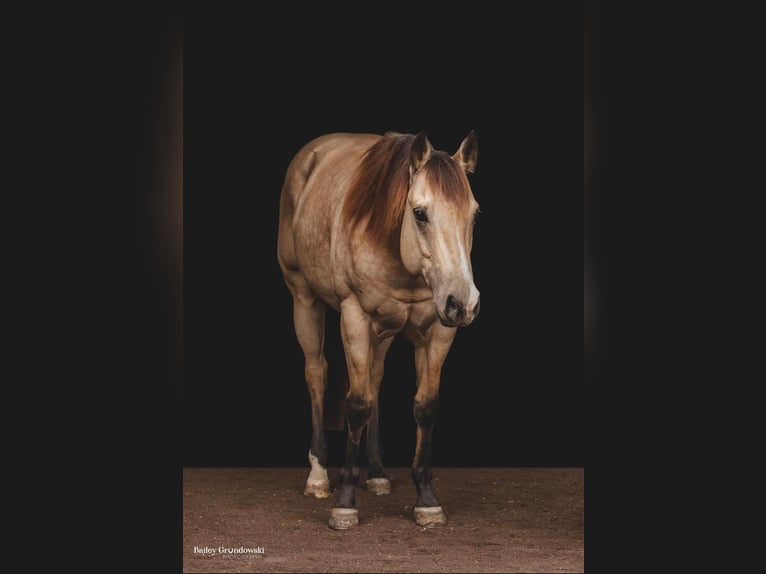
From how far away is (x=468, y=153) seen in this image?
630cm

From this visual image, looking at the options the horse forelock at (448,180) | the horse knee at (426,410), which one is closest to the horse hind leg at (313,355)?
the horse knee at (426,410)

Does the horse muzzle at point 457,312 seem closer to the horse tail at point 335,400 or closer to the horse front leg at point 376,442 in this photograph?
the horse front leg at point 376,442

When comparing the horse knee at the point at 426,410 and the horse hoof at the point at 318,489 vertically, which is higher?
the horse knee at the point at 426,410

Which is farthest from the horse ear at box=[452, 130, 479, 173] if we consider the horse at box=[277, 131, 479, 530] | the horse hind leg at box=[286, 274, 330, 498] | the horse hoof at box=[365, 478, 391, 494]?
the horse hoof at box=[365, 478, 391, 494]

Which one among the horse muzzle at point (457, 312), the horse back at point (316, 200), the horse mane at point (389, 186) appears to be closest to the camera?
the horse muzzle at point (457, 312)

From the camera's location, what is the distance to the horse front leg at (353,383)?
660 cm

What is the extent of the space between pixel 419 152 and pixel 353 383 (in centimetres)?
131

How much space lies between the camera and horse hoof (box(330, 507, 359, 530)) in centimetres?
659

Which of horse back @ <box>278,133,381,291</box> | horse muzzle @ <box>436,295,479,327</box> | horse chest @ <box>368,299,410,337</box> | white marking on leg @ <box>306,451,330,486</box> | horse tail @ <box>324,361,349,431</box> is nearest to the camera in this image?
horse muzzle @ <box>436,295,479,327</box>

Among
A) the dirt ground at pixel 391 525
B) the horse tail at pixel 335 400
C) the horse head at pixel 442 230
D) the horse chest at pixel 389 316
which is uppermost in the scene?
the horse head at pixel 442 230

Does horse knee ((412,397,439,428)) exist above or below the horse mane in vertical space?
below

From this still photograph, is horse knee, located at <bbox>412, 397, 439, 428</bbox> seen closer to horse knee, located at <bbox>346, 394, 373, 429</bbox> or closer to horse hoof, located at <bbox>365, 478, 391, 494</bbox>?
horse knee, located at <bbox>346, 394, 373, 429</bbox>

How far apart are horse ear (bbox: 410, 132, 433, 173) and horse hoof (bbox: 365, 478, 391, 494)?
7.37 feet

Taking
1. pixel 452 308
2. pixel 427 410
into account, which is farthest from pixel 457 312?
pixel 427 410
